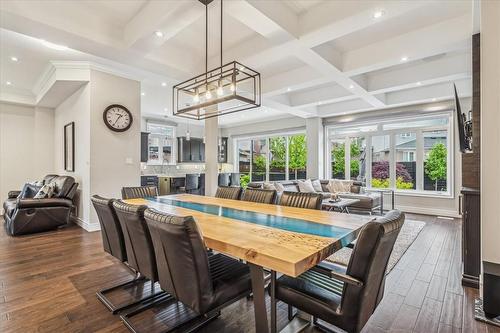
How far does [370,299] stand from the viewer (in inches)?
55.1

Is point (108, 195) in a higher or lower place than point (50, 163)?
lower

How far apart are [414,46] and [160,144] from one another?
25.8 feet

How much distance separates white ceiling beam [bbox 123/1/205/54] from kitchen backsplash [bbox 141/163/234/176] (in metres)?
5.72

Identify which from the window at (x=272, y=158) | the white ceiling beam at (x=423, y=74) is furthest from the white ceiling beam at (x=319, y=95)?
the window at (x=272, y=158)

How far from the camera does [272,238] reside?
1600 mm

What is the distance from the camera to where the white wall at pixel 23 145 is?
607 centimetres

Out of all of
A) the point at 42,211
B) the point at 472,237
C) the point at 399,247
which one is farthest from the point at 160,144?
the point at 472,237

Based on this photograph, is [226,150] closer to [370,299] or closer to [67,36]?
[67,36]

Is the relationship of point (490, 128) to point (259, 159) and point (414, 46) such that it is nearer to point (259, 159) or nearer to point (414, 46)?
point (414, 46)

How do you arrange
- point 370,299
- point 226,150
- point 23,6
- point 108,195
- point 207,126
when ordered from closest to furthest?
point 370,299, point 23,6, point 108,195, point 207,126, point 226,150

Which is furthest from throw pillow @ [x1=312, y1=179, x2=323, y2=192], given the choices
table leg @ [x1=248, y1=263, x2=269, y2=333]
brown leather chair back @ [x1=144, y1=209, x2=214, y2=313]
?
brown leather chair back @ [x1=144, y1=209, x2=214, y2=313]

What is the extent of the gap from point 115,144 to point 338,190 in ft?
17.7

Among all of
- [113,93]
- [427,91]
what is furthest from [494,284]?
[113,93]

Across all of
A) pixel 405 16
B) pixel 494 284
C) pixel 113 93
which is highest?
pixel 405 16
